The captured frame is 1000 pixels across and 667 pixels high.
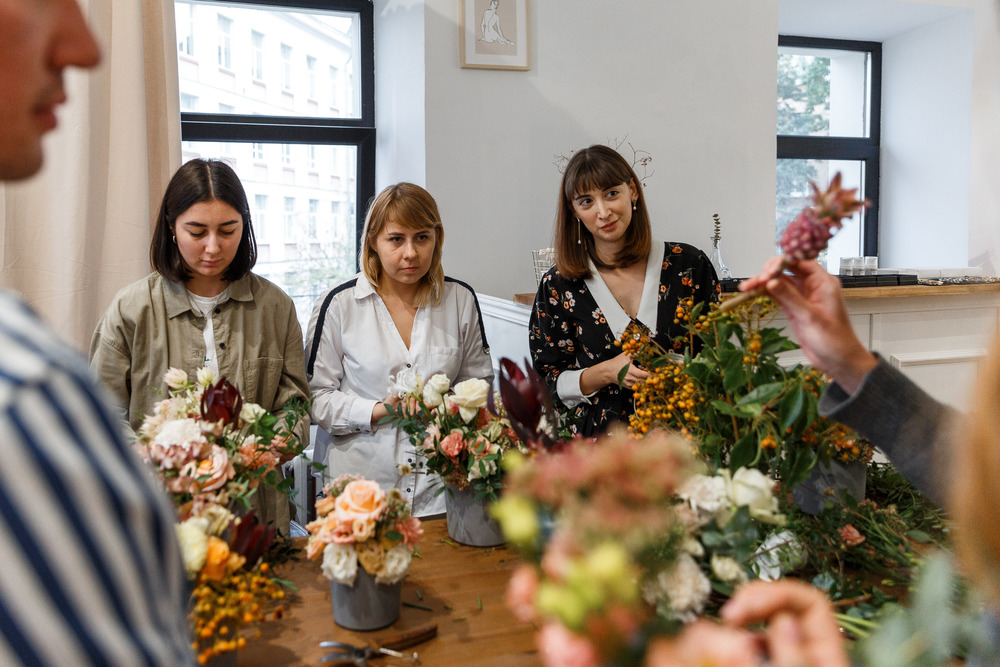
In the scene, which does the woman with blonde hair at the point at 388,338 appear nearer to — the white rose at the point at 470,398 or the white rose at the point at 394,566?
the white rose at the point at 470,398

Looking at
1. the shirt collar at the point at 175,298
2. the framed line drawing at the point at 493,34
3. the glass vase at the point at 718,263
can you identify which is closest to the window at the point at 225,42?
the framed line drawing at the point at 493,34

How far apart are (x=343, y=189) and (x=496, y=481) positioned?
2.65 metres

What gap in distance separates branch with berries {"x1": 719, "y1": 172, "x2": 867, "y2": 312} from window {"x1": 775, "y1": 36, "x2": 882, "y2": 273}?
365 centimetres

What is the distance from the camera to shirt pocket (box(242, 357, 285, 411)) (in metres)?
1.92

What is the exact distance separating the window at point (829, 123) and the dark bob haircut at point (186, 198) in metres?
3.22

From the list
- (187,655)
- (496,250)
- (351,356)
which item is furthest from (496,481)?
(496,250)

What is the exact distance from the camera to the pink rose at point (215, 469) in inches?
41.6

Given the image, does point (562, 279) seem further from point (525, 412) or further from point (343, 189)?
point (343, 189)

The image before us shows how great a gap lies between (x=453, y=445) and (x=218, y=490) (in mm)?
369

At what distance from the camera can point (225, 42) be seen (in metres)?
3.35

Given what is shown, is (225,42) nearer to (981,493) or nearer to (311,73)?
(311,73)

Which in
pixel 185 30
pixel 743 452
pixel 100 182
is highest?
pixel 185 30

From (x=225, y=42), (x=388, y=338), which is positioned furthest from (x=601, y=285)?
(x=225, y=42)

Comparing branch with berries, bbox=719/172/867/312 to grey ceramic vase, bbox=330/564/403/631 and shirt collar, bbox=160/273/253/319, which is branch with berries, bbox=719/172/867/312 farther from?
shirt collar, bbox=160/273/253/319
